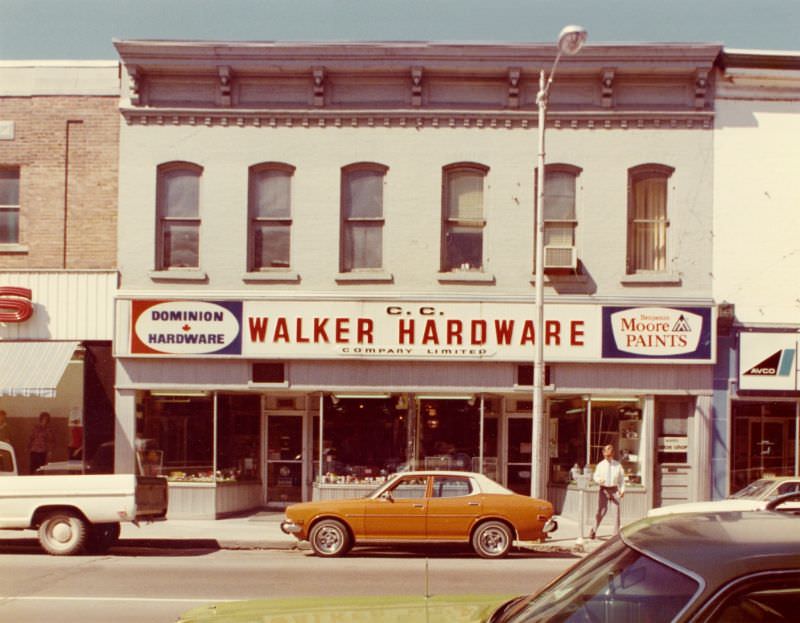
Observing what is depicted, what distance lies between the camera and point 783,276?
20.2m

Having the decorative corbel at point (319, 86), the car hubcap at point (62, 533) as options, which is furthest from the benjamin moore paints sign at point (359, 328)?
the car hubcap at point (62, 533)

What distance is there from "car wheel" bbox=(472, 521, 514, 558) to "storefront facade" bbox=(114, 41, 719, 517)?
529 centimetres

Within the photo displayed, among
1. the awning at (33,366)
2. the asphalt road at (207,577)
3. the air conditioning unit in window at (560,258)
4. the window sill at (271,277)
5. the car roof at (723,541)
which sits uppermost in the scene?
the air conditioning unit in window at (560,258)

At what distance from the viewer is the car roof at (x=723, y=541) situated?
3359 millimetres

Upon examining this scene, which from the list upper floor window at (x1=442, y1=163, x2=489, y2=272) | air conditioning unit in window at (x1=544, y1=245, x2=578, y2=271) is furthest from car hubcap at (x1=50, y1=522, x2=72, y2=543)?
air conditioning unit in window at (x1=544, y1=245, x2=578, y2=271)

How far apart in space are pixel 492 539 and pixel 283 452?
7.03 meters

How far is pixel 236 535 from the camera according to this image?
17.8 m

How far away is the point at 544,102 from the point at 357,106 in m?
4.30

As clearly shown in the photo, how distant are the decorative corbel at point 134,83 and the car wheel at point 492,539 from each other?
442 inches

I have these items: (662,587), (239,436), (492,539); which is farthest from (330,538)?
(662,587)

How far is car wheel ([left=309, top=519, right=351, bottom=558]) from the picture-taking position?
15.1 meters

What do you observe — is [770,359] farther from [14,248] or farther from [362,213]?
[14,248]

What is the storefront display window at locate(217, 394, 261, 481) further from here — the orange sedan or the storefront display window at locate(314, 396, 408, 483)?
the orange sedan

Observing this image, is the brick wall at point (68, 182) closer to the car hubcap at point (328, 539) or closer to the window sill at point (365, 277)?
the window sill at point (365, 277)
